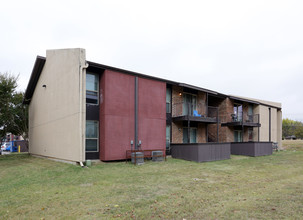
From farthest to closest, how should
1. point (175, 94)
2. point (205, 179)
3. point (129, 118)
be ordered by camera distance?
1. point (175, 94)
2. point (129, 118)
3. point (205, 179)

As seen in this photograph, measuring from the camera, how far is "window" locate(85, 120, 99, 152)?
1167 cm

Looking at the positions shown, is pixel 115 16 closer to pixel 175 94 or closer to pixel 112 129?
pixel 175 94

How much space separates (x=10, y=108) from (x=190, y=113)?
16354mm

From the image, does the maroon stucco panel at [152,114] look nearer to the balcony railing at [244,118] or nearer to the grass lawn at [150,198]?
the grass lawn at [150,198]

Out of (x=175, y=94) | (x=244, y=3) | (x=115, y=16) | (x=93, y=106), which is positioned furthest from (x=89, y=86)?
(x=244, y=3)

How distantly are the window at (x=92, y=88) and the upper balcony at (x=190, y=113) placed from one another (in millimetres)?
5957

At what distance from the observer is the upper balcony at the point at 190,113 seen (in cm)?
1467

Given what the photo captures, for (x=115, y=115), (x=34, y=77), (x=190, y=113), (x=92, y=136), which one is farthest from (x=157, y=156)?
(x=34, y=77)

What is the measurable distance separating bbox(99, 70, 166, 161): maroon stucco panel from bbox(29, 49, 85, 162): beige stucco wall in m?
1.28

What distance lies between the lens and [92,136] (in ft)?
39.0

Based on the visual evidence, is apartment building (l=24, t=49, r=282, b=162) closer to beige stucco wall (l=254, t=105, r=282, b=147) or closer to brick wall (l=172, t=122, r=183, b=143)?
brick wall (l=172, t=122, r=183, b=143)

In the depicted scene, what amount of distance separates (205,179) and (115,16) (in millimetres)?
14508

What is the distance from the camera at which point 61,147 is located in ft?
41.9

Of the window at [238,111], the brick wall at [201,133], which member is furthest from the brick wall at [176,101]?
the window at [238,111]
